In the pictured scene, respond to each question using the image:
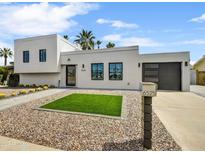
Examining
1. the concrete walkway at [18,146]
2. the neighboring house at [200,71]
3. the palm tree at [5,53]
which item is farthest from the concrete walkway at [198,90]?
the palm tree at [5,53]

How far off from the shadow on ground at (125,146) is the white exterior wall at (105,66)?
408 inches

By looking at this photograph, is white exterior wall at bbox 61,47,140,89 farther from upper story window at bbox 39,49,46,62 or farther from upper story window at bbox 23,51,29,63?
upper story window at bbox 23,51,29,63

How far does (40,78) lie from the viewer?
1758cm

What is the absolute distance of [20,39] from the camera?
1725 centimetres

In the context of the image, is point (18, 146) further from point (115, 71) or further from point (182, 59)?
point (182, 59)

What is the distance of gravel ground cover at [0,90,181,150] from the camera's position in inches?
131

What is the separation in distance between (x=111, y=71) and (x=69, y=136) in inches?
429

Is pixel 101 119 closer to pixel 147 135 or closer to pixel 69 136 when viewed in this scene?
pixel 69 136

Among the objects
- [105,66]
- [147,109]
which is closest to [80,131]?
[147,109]

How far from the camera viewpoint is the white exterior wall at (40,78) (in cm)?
1662

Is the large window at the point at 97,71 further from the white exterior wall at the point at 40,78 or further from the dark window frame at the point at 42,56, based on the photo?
the dark window frame at the point at 42,56

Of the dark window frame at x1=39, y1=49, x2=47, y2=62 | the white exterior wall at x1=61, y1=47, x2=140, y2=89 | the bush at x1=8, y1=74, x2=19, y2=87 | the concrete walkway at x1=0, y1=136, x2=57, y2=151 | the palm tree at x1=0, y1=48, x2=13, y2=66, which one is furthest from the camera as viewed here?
the palm tree at x1=0, y1=48, x2=13, y2=66

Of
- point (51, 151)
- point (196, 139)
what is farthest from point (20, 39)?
point (196, 139)

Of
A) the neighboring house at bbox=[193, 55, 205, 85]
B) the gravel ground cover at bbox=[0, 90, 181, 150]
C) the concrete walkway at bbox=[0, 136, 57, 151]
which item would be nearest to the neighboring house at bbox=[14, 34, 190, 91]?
the gravel ground cover at bbox=[0, 90, 181, 150]
